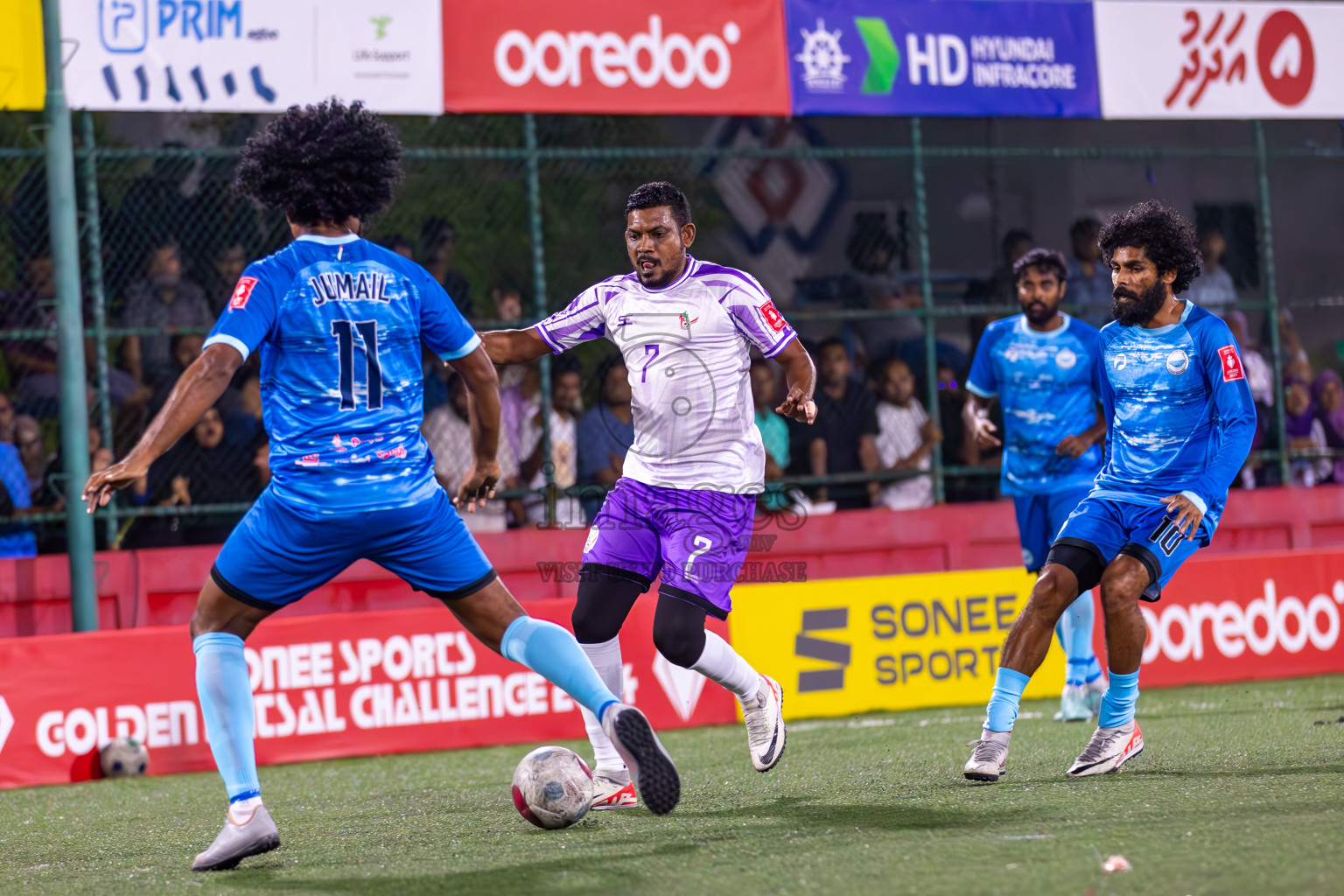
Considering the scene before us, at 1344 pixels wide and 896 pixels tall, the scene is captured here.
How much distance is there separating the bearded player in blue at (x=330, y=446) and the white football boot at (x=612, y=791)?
93cm

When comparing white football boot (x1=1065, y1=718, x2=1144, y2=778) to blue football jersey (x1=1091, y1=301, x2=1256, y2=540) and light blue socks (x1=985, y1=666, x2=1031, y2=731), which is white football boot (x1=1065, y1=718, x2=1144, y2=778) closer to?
light blue socks (x1=985, y1=666, x2=1031, y2=731)

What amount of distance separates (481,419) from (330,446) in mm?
595

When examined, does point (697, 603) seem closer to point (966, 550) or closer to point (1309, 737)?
point (1309, 737)

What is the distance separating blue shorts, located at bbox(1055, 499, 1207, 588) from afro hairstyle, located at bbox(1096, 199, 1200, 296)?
907mm

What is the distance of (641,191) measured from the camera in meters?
6.23

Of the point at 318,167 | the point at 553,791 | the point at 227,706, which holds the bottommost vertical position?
the point at 553,791

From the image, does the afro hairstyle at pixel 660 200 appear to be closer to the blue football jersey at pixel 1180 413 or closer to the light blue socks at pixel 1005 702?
the blue football jersey at pixel 1180 413

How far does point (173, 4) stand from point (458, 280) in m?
2.65

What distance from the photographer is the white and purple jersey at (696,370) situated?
618cm

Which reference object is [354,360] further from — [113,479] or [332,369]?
[113,479]

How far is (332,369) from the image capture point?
491 cm

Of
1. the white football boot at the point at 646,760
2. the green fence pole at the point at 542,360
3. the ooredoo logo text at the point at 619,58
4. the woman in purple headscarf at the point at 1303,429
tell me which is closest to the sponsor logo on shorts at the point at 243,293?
the white football boot at the point at 646,760

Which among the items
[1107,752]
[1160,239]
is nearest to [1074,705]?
[1107,752]

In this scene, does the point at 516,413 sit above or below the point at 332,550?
above
